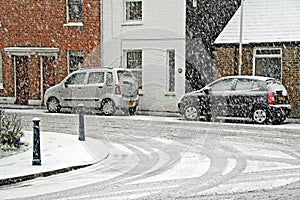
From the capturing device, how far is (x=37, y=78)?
1091 inches

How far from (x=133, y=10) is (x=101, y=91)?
532 cm

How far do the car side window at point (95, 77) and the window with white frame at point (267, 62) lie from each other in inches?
242

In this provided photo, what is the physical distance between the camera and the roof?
71.7 ft

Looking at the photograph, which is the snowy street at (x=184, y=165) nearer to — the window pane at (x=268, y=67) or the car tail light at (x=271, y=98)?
the car tail light at (x=271, y=98)

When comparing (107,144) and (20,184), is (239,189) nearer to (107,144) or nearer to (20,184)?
(20,184)

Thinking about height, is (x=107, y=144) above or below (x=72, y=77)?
below

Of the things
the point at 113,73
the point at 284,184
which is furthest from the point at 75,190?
the point at 113,73

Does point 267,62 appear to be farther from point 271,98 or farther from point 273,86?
point 271,98

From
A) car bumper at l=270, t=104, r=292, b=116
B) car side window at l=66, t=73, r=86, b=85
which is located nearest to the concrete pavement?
car bumper at l=270, t=104, r=292, b=116

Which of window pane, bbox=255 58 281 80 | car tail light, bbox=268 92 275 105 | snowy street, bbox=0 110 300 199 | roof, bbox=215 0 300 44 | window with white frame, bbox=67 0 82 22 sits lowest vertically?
snowy street, bbox=0 110 300 199

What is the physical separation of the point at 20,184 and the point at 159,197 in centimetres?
262

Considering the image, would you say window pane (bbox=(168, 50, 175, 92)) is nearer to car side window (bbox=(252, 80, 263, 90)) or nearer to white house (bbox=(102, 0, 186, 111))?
white house (bbox=(102, 0, 186, 111))

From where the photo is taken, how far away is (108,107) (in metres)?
22.0

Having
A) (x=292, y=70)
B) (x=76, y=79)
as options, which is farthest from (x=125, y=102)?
(x=292, y=70)
